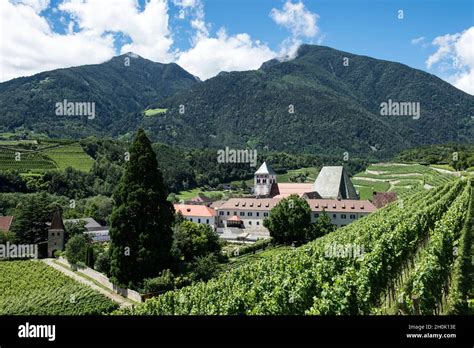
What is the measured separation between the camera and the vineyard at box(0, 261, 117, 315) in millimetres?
25766

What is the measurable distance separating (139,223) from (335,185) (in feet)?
173

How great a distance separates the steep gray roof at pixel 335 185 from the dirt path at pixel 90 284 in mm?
47163

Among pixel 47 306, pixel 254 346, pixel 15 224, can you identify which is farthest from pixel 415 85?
pixel 254 346

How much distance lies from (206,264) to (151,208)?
646 cm

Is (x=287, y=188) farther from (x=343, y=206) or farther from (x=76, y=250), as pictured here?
(x=76, y=250)

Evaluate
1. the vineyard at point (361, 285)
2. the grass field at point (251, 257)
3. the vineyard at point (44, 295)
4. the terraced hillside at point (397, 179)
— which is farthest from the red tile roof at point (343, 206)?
the vineyard at point (361, 285)

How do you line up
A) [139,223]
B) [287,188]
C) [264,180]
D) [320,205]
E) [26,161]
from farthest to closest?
[264,180] → [26,161] → [287,188] → [320,205] → [139,223]

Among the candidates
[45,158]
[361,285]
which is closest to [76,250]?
[361,285]

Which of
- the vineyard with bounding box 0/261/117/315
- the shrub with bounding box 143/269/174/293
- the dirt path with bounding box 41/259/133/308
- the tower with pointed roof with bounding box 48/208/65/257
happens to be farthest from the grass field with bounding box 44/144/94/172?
the shrub with bounding box 143/269/174/293

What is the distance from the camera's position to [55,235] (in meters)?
44.7

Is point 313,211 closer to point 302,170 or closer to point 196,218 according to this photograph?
point 196,218

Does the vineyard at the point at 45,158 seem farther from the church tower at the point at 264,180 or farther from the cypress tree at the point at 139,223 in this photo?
the cypress tree at the point at 139,223

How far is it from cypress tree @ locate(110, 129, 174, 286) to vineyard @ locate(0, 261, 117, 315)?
233 centimetres

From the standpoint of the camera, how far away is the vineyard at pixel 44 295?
25766mm
